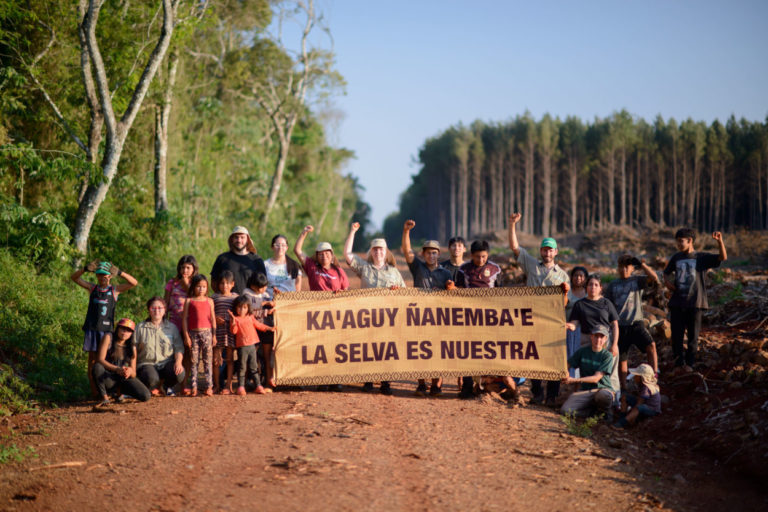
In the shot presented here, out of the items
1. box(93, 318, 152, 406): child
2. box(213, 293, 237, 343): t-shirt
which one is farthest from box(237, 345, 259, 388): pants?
box(93, 318, 152, 406): child

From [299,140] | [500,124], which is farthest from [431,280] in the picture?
[500,124]

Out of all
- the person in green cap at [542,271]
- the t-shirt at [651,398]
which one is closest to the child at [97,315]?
the person in green cap at [542,271]

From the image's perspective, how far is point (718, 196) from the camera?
164ft

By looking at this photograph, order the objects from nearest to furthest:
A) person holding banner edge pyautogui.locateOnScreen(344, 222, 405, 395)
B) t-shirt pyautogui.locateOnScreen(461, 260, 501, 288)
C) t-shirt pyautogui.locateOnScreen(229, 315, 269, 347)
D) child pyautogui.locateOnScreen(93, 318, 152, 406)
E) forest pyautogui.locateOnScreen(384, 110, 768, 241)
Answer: child pyautogui.locateOnScreen(93, 318, 152, 406) → t-shirt pyautogui.locateOnScreen(229, 315, 269, 347) → person holding banner edge pyautogui.locateOnScreen(344, 222, 405, 395) → t-shirt pyautogui.locateOnScreen(461, 260, 501, 288) → forest pyautogui.locateOnScreen(384, 110, 768, 241)

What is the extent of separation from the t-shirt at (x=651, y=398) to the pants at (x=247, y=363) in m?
4.81

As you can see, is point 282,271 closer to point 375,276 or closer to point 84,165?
point 375,276

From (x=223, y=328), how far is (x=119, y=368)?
1280mm

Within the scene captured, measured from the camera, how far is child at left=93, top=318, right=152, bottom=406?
7.82 metres

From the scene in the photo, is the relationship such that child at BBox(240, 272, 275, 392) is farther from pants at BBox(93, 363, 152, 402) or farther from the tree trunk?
the tree trunk

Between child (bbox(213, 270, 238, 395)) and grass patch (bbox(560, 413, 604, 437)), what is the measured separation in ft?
13.4

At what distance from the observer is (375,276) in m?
8.56

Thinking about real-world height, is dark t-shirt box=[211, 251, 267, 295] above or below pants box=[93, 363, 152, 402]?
above

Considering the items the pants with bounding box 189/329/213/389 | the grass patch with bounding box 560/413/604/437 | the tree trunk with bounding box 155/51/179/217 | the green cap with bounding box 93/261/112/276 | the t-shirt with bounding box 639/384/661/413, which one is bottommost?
the grass patch with bounding box 560/413/604/437

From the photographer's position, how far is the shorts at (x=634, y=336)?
8.52 m
